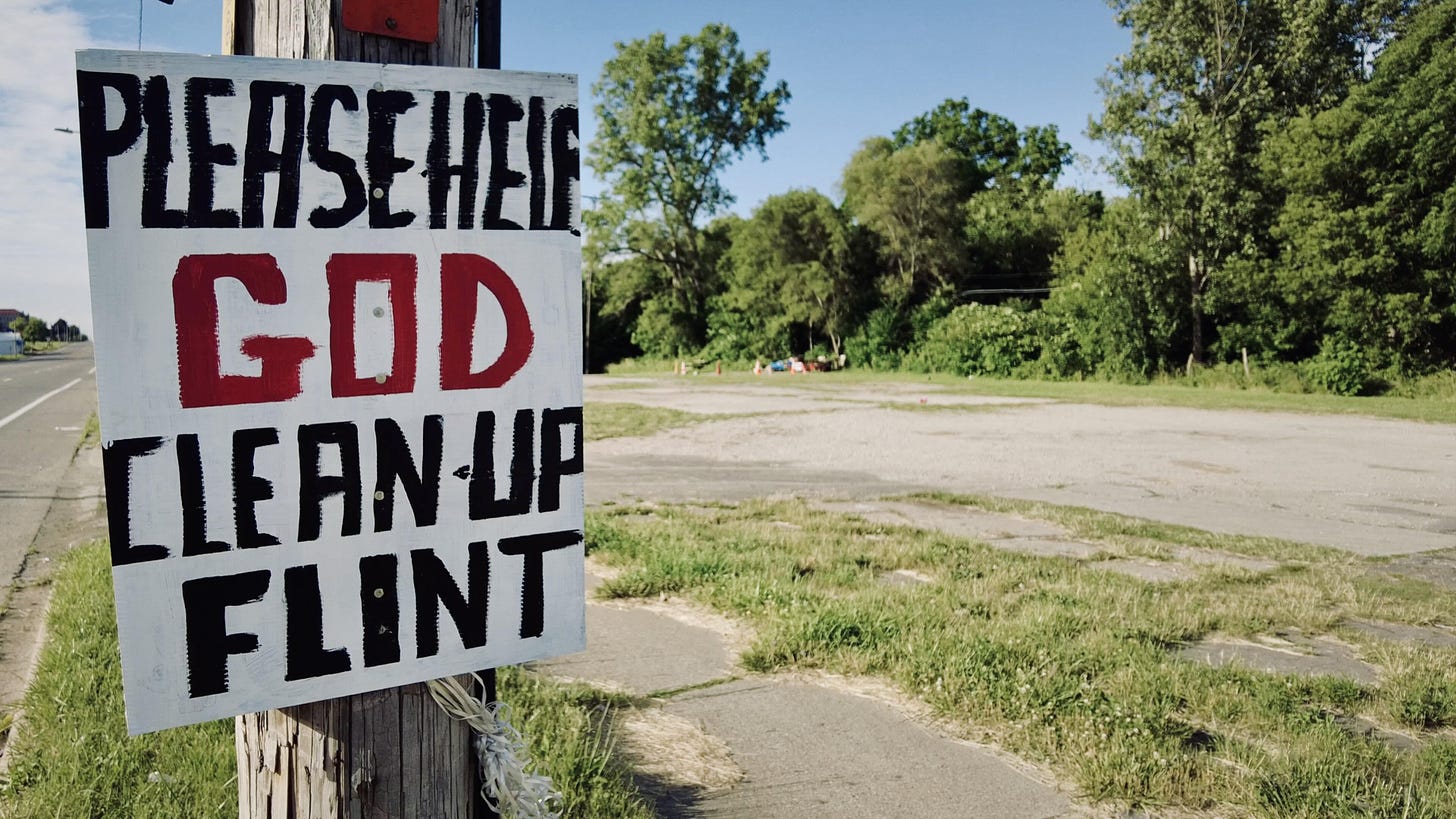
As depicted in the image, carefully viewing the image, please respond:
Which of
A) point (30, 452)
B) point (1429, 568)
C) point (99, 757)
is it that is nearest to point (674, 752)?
point (99, 757)

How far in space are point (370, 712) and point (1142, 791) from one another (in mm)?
2305

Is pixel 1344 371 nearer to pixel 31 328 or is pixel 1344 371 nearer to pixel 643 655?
pixel 643 655

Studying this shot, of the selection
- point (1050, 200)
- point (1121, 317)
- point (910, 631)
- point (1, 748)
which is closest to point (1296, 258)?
point (1121, 317)

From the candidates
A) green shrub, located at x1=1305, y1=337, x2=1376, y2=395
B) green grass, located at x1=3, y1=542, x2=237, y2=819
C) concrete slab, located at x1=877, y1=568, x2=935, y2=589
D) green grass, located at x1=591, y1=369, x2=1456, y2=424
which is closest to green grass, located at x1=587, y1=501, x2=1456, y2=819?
concrete slab, located at x1=877, y1=568, x2=935, y2=589

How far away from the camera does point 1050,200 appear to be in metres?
39.8

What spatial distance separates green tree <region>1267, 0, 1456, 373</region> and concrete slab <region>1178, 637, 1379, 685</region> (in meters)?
25.3

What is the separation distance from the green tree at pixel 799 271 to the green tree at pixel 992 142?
15.2m

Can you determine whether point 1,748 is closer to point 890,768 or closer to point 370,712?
point 370,712

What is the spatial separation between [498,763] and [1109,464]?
415 inches

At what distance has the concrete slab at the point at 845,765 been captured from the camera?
9.32 ft

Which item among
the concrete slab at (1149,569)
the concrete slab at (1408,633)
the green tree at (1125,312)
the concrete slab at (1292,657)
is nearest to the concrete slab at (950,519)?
the concrete slab at (1149,569)

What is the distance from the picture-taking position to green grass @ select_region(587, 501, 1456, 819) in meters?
2.91

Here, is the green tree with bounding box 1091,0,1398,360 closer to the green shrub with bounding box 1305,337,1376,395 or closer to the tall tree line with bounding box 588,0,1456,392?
the tall tree line with bounding box 588,0,1456,392

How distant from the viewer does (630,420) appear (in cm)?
1645
